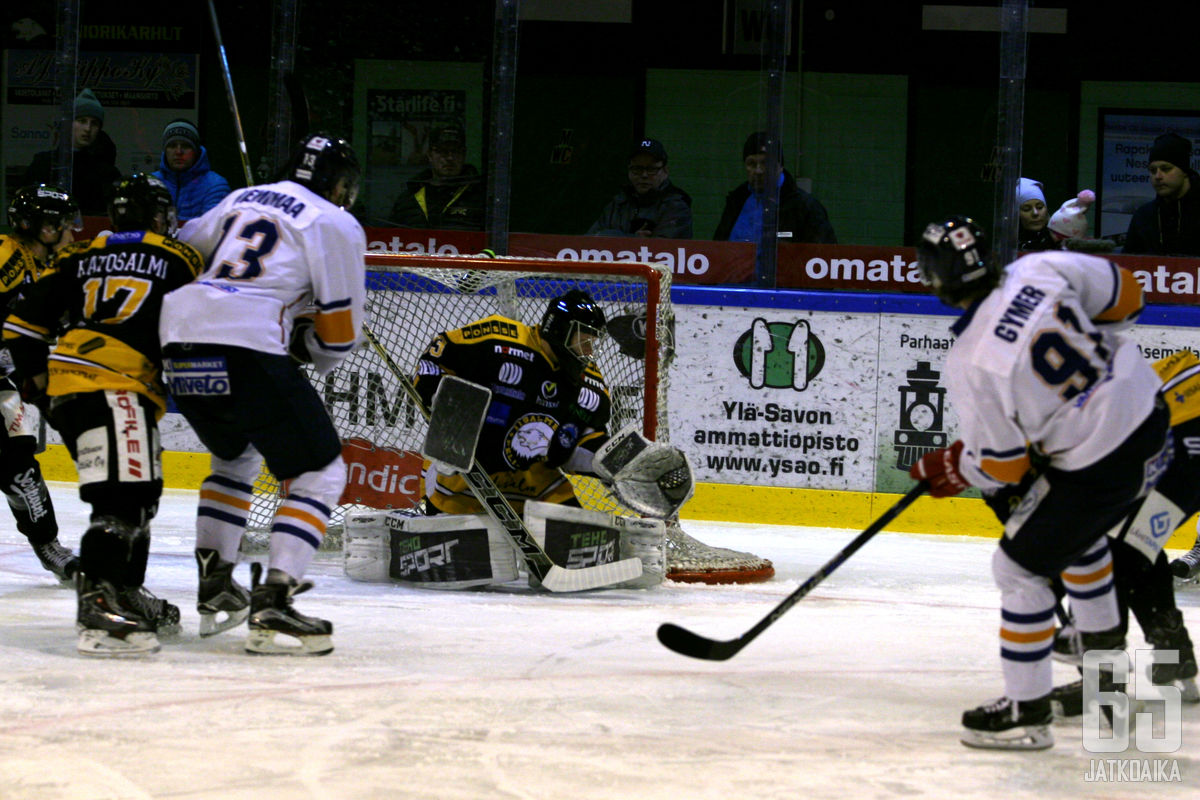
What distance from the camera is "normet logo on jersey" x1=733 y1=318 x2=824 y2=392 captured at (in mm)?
6129

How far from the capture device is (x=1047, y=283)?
Result: 8.66 ft

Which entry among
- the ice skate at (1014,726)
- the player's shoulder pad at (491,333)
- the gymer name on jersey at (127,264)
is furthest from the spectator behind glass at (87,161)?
the ice skate at (1014,726)

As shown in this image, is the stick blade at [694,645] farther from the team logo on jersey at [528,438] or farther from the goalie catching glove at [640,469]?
the team logo on jersey at [528,438]

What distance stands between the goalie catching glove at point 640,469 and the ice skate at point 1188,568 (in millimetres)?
1715

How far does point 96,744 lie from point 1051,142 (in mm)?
6263

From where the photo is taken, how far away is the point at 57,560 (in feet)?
14.3

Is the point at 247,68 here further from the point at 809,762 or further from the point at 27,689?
the point at 809,762

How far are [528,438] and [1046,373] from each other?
2239 mm

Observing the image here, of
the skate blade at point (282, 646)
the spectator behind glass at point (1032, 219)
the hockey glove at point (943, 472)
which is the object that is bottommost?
the skate blade at point (282, 646)

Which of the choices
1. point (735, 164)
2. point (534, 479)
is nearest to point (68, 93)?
point (735, 164)

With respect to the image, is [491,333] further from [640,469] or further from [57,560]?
[57,560]

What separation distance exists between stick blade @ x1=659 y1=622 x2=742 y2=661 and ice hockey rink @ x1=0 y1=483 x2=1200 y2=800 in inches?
3.3

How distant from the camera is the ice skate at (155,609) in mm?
3420

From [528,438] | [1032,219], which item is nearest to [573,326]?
[528,438]
